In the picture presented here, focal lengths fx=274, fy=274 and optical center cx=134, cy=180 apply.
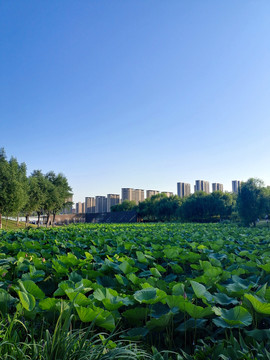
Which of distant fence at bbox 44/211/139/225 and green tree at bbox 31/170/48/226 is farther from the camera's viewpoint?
distant fence at bbox 44/211/139/225

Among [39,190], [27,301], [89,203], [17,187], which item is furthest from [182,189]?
[27,301]

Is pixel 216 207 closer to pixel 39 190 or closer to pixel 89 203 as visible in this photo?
pixel 39 190

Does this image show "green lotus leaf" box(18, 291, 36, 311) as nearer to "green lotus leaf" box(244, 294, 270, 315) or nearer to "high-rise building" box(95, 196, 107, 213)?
"green lotus leaf" box(244, 294, 270, 315)

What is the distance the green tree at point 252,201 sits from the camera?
40094mm

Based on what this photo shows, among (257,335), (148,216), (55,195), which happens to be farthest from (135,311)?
(148,216)

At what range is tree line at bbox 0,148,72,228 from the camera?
37.3 m

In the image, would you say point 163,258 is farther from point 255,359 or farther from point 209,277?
point 255,359

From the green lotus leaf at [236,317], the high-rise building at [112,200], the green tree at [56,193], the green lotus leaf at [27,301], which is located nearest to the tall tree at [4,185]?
the green tree at [56,193]

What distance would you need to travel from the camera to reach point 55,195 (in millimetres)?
53094

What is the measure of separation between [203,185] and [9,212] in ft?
328

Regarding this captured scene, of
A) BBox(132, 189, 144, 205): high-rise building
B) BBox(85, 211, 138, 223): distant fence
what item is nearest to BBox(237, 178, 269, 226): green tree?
BBox(85, 211, 138, 223): distant fence

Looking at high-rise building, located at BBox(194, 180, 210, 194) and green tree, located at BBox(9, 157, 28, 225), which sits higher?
high-rise building, located at BBox(194, 180, 210, 194)

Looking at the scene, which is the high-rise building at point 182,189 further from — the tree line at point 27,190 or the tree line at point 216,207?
the tree line at point 27,190

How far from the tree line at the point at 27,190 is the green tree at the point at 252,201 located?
32046mm
